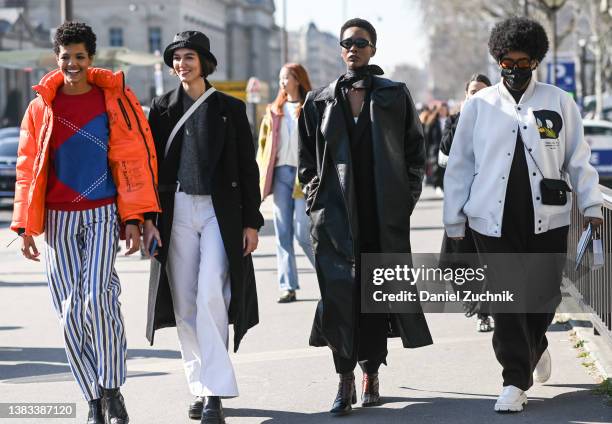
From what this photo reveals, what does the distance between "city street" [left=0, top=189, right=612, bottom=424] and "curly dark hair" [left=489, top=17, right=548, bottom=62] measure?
1.75 metres

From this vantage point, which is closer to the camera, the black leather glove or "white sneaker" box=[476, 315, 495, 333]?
the black leather glove

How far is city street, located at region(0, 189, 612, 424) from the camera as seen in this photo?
6422 millimetres

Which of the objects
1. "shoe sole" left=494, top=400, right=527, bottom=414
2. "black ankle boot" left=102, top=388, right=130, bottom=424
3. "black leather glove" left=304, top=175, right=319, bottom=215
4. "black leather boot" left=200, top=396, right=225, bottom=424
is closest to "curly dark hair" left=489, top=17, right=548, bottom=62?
"black leather glove" left=304, top=175, right=319, bottom=215

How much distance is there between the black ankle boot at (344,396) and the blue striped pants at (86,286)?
106 centimetres

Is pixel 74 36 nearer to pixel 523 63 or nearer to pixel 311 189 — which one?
pixel 311 189

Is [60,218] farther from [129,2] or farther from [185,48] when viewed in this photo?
[129,2]

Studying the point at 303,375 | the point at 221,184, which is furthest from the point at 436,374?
the point at 221,184

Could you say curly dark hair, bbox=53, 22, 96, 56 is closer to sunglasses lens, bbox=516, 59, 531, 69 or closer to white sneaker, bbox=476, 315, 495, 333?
sunglasses lens, bbox=516, 59, 531, 69

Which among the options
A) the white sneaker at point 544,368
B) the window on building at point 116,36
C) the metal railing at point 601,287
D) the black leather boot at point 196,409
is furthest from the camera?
the window on building at point 116,36

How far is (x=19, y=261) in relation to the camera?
14.7m

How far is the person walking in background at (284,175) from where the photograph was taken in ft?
35.1

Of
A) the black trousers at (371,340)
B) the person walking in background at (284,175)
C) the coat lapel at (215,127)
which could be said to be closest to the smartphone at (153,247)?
the coat lapel at (215,127)

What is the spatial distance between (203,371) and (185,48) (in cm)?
154

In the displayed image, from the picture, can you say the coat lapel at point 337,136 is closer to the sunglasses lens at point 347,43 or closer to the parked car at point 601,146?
the sunglasses lens at point 347,43
